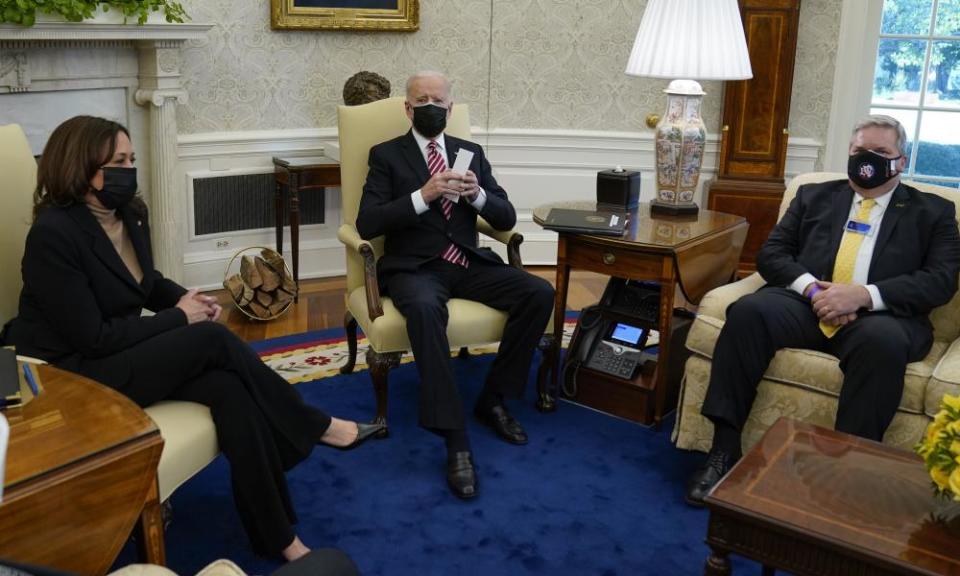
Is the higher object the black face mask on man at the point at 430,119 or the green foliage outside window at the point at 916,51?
the green foliage outside window at the point at 916,51

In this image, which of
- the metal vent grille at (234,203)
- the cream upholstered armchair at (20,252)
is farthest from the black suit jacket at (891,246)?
the metal vent grille at (234,203)

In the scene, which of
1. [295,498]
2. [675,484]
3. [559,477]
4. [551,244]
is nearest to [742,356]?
[675,484]

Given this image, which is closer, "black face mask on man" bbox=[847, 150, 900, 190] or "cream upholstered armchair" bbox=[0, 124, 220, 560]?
"cream upholstered armchair" bbox=[0, 124, 220, 560]

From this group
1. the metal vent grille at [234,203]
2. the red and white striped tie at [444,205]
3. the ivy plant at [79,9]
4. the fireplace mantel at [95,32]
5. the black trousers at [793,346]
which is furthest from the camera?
the metal vent grille at [234,203]

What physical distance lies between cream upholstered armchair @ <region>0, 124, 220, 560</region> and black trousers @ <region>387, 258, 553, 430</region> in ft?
2.52

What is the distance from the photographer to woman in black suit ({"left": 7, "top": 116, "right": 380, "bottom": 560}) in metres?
2.39

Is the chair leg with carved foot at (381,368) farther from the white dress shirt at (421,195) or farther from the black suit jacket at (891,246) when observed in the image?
the black suit jacket at (891,246)

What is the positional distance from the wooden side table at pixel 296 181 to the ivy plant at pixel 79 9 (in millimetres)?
814

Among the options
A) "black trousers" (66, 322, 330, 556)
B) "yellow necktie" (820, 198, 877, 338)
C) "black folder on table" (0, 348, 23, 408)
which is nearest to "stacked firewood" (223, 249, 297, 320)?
"black trousers" (66, 322, 330, 556)

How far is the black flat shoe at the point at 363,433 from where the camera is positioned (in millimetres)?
2883

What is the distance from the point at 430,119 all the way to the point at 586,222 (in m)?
0.63

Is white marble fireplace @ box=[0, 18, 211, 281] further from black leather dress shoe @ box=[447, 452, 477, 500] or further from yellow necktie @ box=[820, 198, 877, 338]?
yellow necktie @ box=[820, 198, 877, 338]

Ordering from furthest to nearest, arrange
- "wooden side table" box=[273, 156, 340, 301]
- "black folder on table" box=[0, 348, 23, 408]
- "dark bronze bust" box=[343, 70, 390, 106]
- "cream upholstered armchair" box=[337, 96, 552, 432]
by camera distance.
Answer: "wooden side table" box=[273, 156, 340, 301]
"dark bronze bust" box=[343, 70, 390, 106]
"cream upholstered armchair" box=[337, 96, 552, 432]
"black folder on table" box=[0, 348, 23, 408]

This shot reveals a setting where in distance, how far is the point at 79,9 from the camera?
3.73 metres
